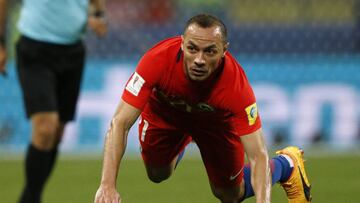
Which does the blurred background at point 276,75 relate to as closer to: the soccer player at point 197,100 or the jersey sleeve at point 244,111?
the soccer player at point 197,100

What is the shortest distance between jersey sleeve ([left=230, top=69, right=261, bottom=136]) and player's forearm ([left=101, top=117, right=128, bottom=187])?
0.67 metres

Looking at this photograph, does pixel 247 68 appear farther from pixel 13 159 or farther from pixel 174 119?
pixel 174 119

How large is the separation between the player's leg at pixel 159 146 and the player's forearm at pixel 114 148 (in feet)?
3.64

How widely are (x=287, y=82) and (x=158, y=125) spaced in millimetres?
5902

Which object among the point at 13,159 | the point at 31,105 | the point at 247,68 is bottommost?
the point at 13,159

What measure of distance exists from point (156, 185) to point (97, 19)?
241cm

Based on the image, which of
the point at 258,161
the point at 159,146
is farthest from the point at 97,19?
the point at 258,161

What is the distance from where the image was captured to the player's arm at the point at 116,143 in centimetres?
543

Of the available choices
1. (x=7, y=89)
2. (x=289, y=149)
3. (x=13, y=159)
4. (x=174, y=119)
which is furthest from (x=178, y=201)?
(x=7, y=89)

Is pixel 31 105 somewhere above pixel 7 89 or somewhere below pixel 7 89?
above

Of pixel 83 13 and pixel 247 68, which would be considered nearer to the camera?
pixel 83 13

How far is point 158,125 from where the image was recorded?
6.69m

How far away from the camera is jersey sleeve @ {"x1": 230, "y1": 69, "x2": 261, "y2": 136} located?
571 cm

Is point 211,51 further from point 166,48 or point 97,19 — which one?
point 97,19
